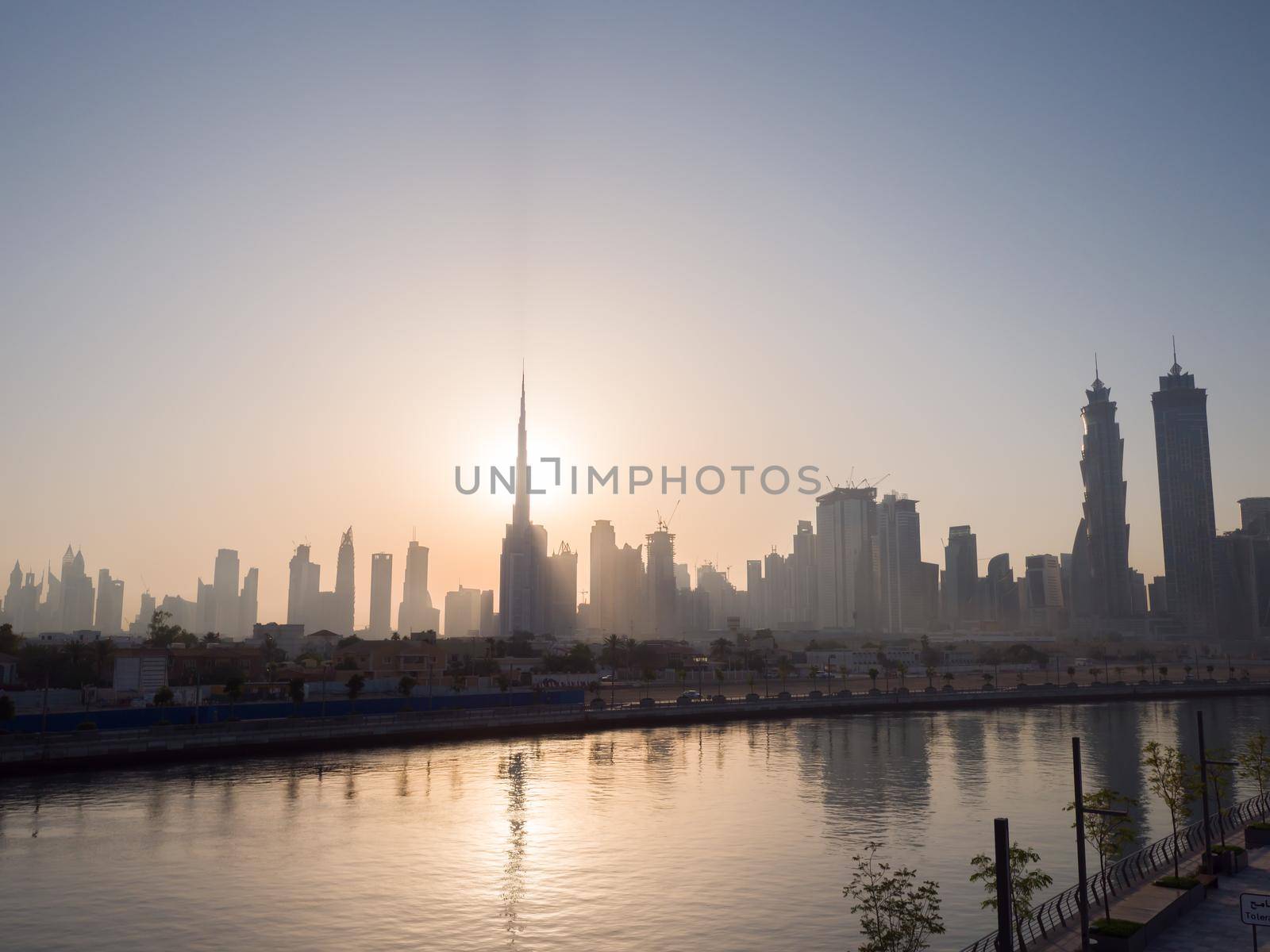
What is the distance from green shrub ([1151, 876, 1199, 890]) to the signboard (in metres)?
11.5

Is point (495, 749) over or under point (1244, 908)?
under

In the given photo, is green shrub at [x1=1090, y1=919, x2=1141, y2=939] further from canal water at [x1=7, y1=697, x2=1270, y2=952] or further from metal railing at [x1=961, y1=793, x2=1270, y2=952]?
canal water at [x1=7, y1=697, x2=1270, y2=952]

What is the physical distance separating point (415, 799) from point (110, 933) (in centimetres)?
2548

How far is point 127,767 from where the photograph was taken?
70375 mm

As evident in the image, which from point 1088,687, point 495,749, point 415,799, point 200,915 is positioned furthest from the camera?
point 1088,687

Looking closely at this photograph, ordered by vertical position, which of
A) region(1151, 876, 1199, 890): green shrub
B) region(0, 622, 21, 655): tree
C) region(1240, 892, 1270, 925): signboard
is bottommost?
region(1151, 876, 1199, 890): green shrub

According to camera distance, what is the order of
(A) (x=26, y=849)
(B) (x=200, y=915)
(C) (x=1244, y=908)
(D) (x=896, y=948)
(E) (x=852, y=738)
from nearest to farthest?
(C) (x=1244, y=908), (D) (x=896, y=948), (B) (x=200, y=915), (A) (x=26, y=849), (E) (x=852, y=738)

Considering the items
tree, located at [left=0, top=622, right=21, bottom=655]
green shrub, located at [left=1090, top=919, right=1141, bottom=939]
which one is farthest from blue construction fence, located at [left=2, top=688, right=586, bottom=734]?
green shrub, located at [left=1090, top=919, right=1141, bottom=939]

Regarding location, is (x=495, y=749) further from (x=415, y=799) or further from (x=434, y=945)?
(x=434, y=945)

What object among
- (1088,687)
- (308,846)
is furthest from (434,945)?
(1088,687)

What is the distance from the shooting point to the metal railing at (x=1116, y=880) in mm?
26875

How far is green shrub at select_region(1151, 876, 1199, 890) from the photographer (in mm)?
27906

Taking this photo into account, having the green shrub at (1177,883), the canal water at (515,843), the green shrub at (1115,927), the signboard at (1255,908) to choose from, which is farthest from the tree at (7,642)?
the signboard at (1255,908)

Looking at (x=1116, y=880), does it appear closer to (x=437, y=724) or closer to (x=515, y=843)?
(x=515, y=843)
